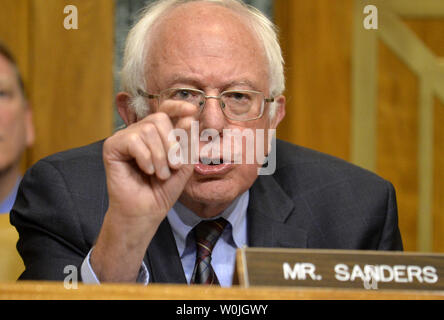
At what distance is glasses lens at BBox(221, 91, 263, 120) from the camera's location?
48.1 inches

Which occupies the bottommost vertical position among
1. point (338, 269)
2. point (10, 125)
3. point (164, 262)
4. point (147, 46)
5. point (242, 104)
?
point (164, 262)

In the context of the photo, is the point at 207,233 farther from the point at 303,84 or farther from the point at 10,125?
the point at 303,84

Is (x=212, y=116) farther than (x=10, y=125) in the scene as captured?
No

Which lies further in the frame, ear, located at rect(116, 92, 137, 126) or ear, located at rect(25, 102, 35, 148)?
ear, located at rect(25, 102, 35, 148)

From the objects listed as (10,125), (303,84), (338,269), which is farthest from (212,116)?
(303,84)

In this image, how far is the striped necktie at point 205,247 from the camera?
3.90 ft

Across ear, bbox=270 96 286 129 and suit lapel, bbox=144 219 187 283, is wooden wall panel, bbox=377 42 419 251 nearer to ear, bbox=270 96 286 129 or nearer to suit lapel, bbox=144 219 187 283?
ear, bbox=270 96 286 129

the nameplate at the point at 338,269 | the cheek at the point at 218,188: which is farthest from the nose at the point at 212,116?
the nameplate at the point at 338,269

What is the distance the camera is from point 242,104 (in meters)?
1.24

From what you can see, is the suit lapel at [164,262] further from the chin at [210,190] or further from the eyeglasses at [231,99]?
the eyeglasses at [231,99]

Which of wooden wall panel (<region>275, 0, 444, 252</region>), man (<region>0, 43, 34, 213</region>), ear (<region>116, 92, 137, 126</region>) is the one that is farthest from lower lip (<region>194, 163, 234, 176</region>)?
wooden wall panel (<region>275, 0, 444, 252</region>)

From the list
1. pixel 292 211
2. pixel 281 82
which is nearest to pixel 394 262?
pixel 292 211

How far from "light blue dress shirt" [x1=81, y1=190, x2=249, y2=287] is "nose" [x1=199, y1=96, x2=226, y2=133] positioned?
0.21m

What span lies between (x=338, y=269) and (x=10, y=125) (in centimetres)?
164
